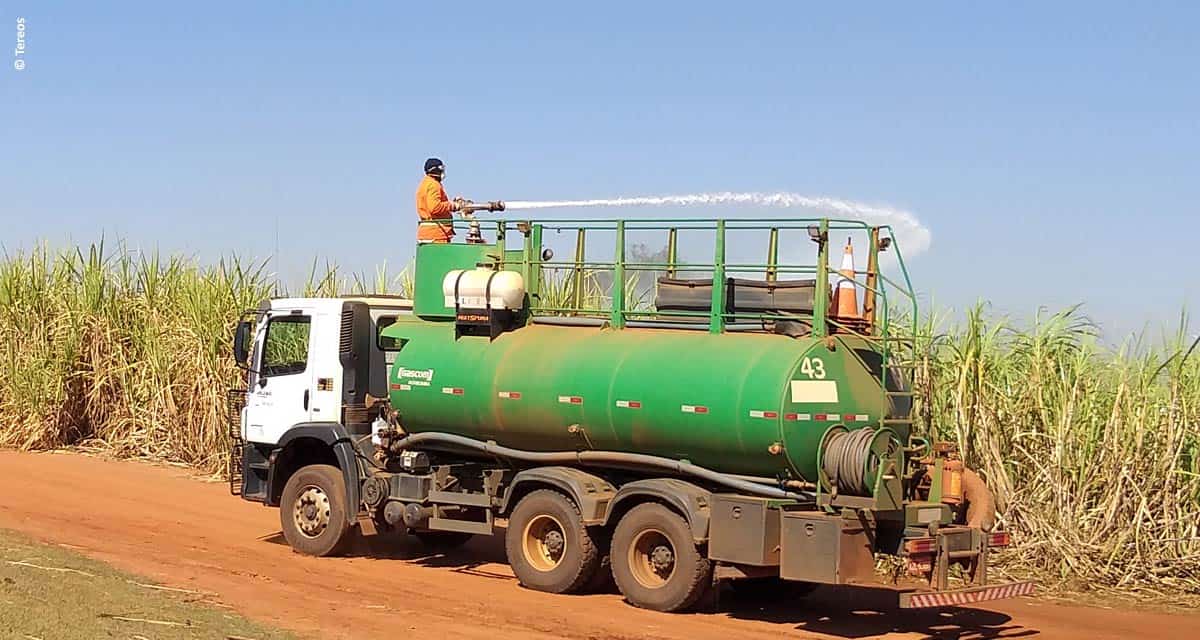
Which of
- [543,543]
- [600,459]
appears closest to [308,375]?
[543,543]

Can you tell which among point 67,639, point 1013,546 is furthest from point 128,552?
point 1013,546

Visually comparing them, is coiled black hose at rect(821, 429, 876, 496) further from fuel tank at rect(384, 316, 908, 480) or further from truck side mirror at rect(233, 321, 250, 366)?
truck side mirror at rect(233, 321, 250, 366)

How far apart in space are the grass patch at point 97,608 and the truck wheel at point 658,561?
3187 millimetres

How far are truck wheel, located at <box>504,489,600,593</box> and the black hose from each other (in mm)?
353

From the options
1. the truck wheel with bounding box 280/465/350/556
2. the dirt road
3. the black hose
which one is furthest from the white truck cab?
the dirt road

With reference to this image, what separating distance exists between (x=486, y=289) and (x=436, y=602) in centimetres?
301

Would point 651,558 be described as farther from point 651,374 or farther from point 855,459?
point 855,459

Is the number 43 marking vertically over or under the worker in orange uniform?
under

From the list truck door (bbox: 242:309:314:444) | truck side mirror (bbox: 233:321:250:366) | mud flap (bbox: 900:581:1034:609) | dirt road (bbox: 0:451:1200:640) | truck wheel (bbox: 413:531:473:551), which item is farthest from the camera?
truck wheel (bbox: 413:531:473:551)

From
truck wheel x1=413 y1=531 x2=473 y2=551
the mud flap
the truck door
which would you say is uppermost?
the truck door

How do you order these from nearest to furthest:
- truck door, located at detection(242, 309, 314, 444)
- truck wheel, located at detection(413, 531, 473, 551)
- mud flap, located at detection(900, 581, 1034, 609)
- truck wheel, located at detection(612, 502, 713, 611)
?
mud flap, located at detection(900, 581, 1034, 609) < truck wheel, located at detection(612, 502, 713, 611) < truck door, located at detection(242, 309, 314, 444) < truck wheel, located at detection(413, 531, 473, 551)

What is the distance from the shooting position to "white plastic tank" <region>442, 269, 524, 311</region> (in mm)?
14906

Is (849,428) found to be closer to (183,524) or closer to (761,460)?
(761,460)

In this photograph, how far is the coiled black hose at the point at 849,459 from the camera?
40.9 feet
